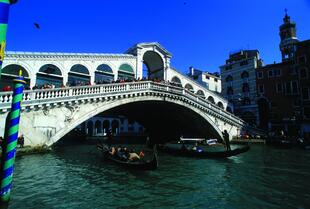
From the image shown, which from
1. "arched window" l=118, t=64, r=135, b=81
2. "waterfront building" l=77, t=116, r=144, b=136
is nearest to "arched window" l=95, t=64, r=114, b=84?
"arched window" l=118, t=64, r=135, b=81

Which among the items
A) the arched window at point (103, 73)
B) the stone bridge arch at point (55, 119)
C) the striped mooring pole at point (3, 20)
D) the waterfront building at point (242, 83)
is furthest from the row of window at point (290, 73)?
the striped mooring pole at point (3, 20)

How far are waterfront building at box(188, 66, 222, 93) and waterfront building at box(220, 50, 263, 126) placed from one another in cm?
422

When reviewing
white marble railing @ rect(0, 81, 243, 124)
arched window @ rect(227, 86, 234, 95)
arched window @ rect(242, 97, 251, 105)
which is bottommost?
white marble railing @ rect(0, 81, 243, 124)

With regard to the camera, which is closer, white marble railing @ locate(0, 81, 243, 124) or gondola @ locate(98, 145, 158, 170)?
gondola @ locate(98, 145, 158, 170)

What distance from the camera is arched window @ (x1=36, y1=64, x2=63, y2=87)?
1953cm

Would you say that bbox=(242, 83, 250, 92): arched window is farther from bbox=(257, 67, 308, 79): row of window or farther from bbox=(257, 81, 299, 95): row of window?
bbox=(257, 81, 299, 95): row of window

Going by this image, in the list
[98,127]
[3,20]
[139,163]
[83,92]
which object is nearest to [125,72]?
[83,92]

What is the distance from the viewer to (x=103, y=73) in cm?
2347

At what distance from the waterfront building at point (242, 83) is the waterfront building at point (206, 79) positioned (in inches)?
166

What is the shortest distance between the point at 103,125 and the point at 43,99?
81.3 feet

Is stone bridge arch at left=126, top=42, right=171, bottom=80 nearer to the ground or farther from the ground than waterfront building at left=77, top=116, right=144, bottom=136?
farther from the ground

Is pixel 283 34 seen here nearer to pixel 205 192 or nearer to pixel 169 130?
pixel 169 130

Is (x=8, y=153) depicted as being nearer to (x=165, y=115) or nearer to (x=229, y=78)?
(x=165, y=115)

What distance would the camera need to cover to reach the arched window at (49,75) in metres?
19.5
